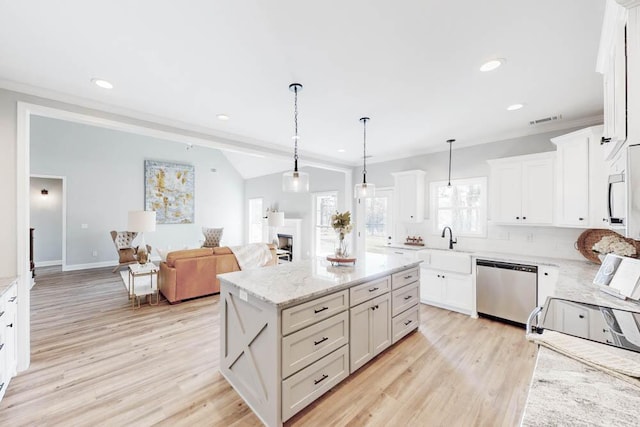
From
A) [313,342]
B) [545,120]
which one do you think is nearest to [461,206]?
[545,120]

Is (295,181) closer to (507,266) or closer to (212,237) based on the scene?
(507,266)

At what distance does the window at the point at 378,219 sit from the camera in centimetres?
544

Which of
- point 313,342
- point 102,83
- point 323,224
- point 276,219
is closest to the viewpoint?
point 313,342

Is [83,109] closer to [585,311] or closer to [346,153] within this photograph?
[346,153]

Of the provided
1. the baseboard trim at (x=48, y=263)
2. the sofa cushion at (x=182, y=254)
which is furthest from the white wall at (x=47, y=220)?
the sofa cushion at (x=182, y=254)

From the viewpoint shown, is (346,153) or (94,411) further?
(346,153)

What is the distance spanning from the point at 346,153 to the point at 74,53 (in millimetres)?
3950

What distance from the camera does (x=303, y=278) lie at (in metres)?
2.32

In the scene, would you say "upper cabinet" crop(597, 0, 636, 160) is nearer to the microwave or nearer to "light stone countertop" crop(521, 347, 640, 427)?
the microwave

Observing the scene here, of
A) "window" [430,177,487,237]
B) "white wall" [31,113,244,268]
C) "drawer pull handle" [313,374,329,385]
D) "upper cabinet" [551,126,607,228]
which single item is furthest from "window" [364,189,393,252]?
"white wall" [31,113,244,268]

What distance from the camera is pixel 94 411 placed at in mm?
1965

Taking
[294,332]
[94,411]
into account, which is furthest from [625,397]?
[94,411]

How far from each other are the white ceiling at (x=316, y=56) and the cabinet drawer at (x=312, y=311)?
1862 mm

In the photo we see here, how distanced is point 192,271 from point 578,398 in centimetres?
451
